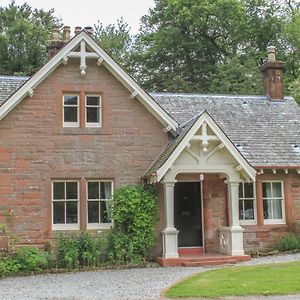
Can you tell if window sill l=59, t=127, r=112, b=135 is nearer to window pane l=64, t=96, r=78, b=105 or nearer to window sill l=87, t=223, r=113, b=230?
window pane l=64, t=96, r=78, b=105

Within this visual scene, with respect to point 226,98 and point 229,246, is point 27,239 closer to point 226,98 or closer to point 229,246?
point 229,246

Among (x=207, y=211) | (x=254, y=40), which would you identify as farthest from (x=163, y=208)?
(x=254, y=40)

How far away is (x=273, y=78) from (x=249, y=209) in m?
7.37

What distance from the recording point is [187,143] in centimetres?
1741

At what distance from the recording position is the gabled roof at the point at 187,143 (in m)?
17.1

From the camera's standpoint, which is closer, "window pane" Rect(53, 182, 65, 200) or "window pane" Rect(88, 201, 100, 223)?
"window pane" Rect(53, 182, 65, 200)

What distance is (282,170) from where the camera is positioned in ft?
66.3

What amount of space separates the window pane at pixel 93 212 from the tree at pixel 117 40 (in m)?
31.4

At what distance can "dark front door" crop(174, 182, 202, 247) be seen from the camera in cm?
1939

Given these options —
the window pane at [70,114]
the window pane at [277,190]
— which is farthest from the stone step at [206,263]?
the window pane at [70,114]

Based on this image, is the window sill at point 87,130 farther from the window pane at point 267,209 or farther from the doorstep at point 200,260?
the window pane at point 267,209

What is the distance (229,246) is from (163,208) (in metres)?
2.52

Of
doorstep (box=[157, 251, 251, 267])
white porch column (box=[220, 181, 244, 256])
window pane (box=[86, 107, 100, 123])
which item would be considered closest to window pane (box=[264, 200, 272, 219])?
white porch column (box=[220, 181, 244, 256])

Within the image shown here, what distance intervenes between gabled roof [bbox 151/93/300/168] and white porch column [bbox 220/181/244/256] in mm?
1814
